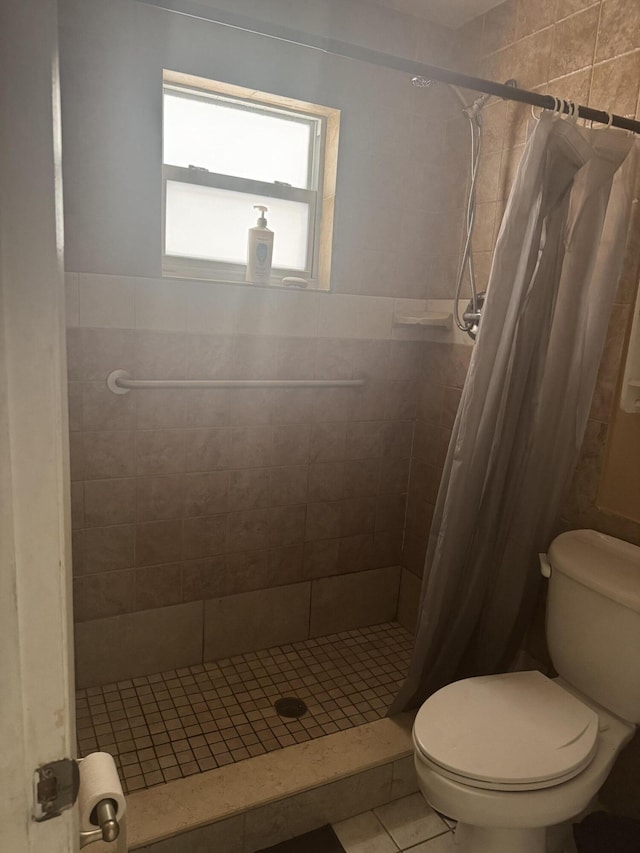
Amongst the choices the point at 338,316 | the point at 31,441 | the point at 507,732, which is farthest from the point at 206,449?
the point at 31,441

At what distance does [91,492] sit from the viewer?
2031 millimetres

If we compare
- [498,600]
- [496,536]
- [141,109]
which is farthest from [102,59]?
[498,600]

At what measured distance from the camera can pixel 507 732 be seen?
1433 millimetres

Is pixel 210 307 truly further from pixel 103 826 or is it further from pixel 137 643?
pixel 103 826

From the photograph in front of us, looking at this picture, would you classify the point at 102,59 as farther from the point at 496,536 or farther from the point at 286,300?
the point at 496,536

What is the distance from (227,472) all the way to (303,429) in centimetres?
34

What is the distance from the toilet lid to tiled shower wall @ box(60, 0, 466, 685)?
1031 millimetres

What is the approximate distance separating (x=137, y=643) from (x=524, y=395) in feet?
5.31

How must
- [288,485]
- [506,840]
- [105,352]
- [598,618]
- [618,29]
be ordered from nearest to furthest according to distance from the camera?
[506,840]
[598,618]
[618,29]
[105,352]
[288,485]

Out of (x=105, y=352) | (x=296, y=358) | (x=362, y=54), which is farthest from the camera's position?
(x=296, y=358)

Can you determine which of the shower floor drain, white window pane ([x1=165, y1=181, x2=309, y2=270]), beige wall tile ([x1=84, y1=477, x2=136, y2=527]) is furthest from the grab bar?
the shower floor drain

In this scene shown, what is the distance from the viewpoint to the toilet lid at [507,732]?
133 cm

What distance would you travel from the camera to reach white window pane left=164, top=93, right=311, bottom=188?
2113 millimetres

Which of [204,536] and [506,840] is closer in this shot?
[506,840]
